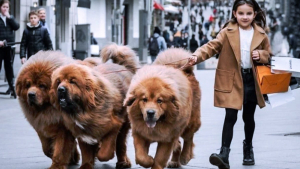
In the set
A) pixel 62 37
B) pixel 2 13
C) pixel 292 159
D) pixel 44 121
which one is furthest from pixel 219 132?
pixel 62 37

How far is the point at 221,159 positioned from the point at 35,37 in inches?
272

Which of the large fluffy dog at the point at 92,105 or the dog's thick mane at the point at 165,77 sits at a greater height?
the dog's thick mane at the point at 165,77

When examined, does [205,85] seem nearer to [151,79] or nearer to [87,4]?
[87,4]

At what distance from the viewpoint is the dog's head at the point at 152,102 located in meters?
7.02

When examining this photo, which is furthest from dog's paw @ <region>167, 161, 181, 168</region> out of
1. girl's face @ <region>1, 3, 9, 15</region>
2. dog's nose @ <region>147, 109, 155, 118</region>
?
girl's face @ <region>1, 3, 9, 15</region>

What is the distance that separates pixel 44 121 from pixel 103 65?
3.24 feet

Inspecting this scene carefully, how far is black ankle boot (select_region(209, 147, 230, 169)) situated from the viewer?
302 inches

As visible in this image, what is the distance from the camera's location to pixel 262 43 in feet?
26.5

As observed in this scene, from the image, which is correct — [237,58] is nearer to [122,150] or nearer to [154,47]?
[122,150]

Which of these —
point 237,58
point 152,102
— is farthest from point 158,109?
point 237,58

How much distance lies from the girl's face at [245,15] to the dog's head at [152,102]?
50.4 inches

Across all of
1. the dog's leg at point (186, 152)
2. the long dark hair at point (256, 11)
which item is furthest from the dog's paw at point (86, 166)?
the long dark hair at point (256, 11)

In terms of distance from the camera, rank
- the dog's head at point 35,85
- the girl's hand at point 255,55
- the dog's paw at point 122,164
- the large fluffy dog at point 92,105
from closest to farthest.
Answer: the large fluffy dog at point 92,105, the dog's head at point 35,85, the girl's hand at point 255,55, the dog's paw at point 122,164

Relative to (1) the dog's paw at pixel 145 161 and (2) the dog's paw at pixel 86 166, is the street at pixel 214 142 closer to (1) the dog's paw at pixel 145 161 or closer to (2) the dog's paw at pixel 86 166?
(2) the dog's paw at pixel 86 166
